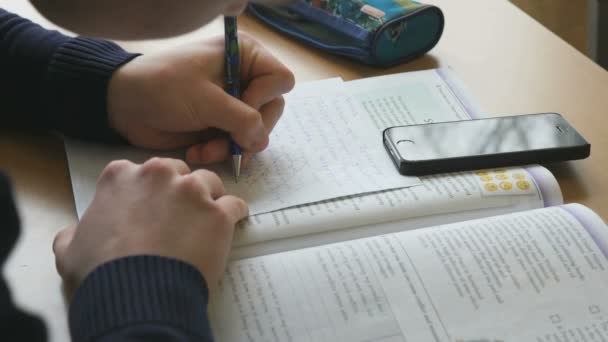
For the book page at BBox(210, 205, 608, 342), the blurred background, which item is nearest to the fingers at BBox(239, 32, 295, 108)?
the book page at BBox(210, 205, 608, 342)

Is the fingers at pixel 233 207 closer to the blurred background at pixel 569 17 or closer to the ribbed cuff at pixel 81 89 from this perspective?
the ribbed cuff at pixel 81 89

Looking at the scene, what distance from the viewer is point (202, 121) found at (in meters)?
0.67

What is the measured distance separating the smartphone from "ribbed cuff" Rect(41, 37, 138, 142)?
28 cm

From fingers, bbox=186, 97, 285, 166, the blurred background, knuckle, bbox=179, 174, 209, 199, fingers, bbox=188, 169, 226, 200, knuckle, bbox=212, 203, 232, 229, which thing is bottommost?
the blurred background

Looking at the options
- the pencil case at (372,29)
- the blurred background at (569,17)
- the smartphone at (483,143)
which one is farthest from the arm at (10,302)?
the blurred background at (569,17)

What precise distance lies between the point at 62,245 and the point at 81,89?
0.22 metres

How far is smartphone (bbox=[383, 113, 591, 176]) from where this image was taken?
656mm

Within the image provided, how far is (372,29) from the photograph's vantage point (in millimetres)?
835

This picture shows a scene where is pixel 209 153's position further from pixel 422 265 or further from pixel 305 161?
pixel 422 265

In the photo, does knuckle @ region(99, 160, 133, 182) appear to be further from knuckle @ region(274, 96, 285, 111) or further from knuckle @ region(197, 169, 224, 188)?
knuckle @ region(274, 96, 285, 111)

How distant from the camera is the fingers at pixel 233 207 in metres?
0.57

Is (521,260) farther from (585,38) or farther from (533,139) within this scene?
(585,38)

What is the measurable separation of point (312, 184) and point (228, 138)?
97 mm

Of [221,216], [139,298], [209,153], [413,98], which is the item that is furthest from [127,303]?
[413,98]
